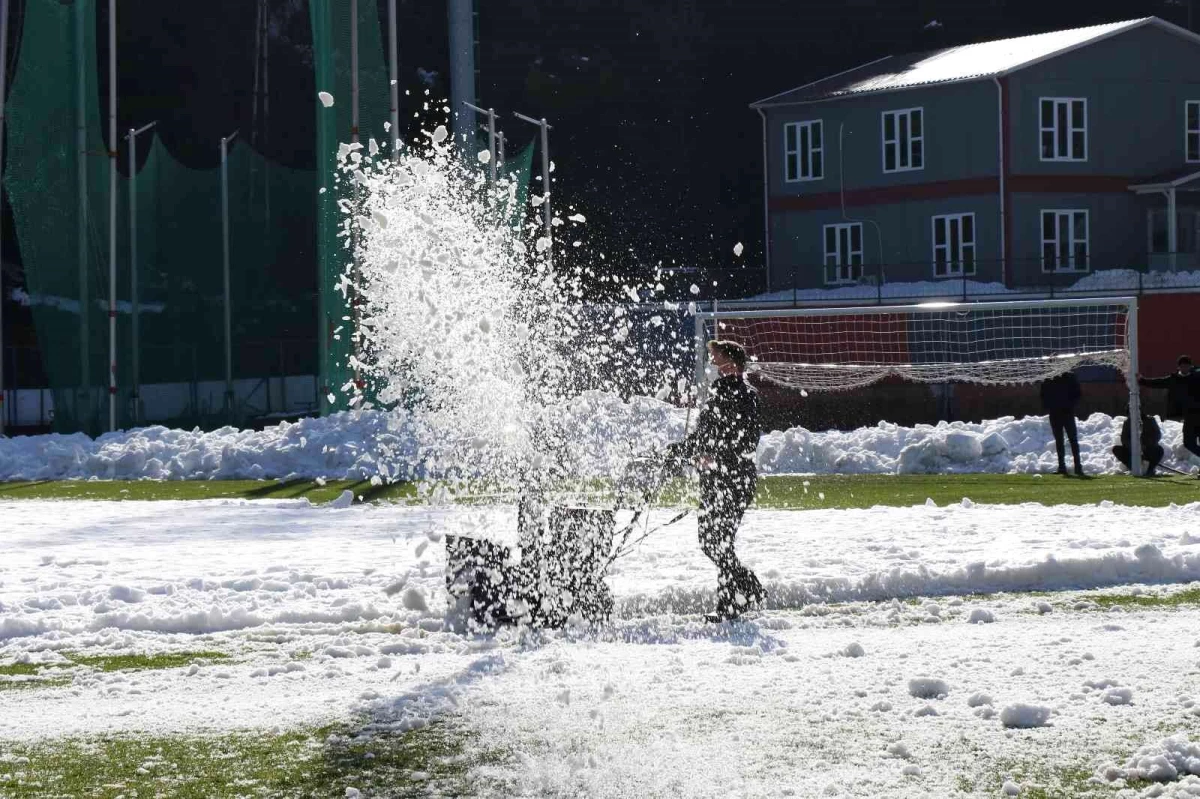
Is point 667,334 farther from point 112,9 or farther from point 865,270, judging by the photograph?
point 112,9

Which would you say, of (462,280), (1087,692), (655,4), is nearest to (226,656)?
(1087,692)

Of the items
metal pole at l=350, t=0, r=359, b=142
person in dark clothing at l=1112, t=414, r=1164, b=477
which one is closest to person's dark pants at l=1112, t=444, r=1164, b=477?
person in dark clothing at l=1112, t=414, r=1164, b=477

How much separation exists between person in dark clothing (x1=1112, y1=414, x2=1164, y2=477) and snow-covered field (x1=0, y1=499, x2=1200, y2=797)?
5773mm

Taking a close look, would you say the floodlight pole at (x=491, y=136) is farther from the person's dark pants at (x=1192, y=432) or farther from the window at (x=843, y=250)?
the window at (x=843, y=250)

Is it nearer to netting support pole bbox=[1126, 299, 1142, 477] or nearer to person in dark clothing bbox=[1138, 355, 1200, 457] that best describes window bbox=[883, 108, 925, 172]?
person in dark clothing bbox=[1138, 355, 1200, 457]

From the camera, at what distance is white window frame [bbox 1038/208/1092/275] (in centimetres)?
4219

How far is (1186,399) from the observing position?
66.1ft

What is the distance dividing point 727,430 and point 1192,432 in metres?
11.9

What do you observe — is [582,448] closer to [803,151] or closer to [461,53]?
[461,53]

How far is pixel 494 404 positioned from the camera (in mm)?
13516

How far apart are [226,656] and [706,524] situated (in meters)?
2.97

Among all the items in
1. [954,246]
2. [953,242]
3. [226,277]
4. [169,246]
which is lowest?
[226,277]

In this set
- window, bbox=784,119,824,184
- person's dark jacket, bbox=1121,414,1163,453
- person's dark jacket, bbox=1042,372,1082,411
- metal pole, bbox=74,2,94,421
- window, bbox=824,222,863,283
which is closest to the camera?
person's dark jacket, bbox=1042,372,1082,411

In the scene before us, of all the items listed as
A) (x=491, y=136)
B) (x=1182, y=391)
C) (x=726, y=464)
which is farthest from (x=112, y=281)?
(x=726, y=464)
